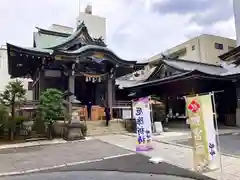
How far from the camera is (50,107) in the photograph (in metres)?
12.5

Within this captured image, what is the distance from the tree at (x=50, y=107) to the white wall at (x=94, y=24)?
2442 cm

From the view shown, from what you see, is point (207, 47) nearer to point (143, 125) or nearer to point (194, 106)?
point (143, 125)

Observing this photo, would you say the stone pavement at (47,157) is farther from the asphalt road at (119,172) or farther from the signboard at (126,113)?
the signboard at (126,113)

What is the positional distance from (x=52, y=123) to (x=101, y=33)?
87.6 ft

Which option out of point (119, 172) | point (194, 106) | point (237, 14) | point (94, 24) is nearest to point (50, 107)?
point (119, 172)

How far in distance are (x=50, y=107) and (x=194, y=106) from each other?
8569 millimetres

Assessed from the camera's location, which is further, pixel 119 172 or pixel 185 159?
pixel 185 159

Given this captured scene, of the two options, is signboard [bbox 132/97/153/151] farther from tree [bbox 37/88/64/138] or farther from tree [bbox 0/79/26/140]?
tree [bbox 0/79/26/140]

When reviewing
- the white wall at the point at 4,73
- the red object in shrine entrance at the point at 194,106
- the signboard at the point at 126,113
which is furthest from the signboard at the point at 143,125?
the white wall at the point at 4,73

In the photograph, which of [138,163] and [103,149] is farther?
[103,149]

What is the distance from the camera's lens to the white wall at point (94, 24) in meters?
35.7

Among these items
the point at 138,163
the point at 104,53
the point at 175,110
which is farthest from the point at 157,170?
the point at 175,110

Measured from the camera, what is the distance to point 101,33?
3738 cm

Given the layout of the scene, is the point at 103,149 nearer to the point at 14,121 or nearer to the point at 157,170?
the point at 157,170
